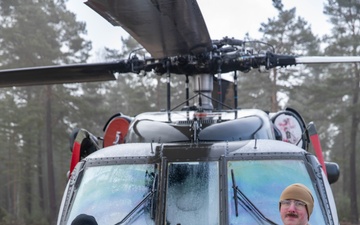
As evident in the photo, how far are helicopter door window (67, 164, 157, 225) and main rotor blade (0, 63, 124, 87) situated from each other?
1.79 meters

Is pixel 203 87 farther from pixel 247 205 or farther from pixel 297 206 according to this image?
pixel 297 206

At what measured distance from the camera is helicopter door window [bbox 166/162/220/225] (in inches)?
165

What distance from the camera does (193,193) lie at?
14.2ft

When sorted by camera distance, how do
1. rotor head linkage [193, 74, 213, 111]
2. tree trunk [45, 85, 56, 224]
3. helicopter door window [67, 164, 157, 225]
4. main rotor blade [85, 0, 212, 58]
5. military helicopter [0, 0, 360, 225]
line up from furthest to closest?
tree trunk [45, 85, 56, 224], rotor head linkage [193, 74, 213, 111], helicopter door window [67, 164, 157, 225], military helicopter [0, 0, 360, 225], main rotor blade [85, 0, 212, 58]

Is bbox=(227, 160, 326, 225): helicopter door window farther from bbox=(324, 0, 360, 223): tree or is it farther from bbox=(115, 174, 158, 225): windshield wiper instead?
bbox=(324, 0, 360, 223): tree

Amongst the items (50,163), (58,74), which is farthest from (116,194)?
(50,163)

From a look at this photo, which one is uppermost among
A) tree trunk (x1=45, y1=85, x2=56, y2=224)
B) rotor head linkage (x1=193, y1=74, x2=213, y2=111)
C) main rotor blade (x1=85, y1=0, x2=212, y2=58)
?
main rotor blade (x1=85, y1=0, x2=212, y2=58)

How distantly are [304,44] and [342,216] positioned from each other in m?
9.11

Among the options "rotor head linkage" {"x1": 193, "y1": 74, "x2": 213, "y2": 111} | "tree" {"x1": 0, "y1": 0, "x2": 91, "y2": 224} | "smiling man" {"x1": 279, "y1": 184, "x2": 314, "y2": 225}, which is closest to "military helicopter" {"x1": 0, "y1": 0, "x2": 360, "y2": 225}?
"rotor head linkage" {"x1": 193, "y1": 74, "x2": 213, "y2": 111}

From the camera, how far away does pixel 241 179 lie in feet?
14.4

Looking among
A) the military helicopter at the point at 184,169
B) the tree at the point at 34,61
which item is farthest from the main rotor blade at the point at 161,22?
the tree at the point at 34,61

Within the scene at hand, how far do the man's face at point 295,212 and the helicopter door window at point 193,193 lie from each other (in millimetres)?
1355

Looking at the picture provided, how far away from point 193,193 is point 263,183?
0.52m

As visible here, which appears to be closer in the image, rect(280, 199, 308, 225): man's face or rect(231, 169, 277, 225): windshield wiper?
rect(280, 199, 308, 225): man's face
